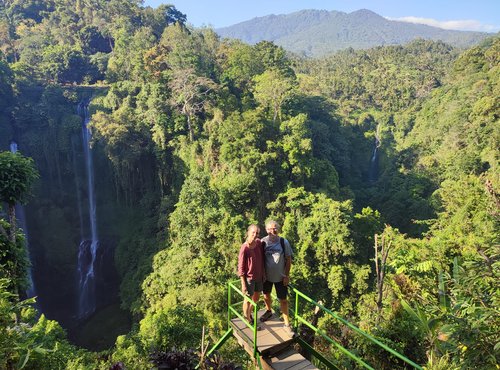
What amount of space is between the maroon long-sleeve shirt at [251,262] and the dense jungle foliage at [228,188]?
6.15 ft

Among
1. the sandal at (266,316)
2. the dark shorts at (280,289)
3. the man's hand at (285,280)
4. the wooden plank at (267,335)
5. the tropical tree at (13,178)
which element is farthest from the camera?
the tropical tree at (13,178)

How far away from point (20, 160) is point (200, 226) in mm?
8777

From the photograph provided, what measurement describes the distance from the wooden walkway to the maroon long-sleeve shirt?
814 millimetres

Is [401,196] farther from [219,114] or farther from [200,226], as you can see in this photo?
[200,226]

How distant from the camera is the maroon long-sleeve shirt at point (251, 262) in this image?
199 inches

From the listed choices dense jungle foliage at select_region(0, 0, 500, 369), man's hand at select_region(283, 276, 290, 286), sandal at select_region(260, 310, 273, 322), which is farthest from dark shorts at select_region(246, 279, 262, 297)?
dense jungle foliage at select_region(0, 0, 500, 369)

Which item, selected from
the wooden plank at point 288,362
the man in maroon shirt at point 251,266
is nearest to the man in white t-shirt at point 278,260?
the man in maroon shirt at point 251,266

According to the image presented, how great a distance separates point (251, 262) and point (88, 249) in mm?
23193

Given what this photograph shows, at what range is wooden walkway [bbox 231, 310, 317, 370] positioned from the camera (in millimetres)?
4941

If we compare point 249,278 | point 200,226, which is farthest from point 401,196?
point 249,278

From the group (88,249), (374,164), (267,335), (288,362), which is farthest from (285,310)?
(374,164)

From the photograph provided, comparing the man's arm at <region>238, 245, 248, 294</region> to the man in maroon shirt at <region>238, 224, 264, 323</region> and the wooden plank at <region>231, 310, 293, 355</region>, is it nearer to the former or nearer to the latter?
the man in maroon shirt at <region>238, 224, 264, 323</region>

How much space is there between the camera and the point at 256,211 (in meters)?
19.2

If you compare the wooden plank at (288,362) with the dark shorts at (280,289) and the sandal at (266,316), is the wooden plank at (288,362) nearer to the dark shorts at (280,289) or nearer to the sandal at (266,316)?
the sandal at (266,316)
